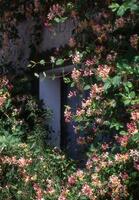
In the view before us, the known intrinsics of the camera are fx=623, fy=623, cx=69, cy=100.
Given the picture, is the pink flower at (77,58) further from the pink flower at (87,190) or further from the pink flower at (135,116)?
the pink flower at (87,190)

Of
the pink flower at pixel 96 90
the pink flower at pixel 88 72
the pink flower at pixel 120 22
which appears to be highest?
the pink flower at pixel 120 22

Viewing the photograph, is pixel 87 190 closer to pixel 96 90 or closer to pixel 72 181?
pixel 72 181

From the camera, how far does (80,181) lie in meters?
4.77

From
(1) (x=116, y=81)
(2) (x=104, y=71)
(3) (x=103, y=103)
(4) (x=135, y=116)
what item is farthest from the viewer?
(3) (x=103, y=103)

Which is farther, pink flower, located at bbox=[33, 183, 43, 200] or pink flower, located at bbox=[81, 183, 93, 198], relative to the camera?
pink flower, located at bbox=[33, 183, 43, 200]

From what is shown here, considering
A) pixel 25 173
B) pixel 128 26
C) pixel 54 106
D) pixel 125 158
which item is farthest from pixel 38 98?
pixel 125 158

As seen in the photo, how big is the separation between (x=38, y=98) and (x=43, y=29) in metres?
0.81

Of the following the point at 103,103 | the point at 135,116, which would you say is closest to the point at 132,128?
the point at 135,116

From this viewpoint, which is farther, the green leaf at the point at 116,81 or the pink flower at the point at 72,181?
the pink flower at the point at 72,181

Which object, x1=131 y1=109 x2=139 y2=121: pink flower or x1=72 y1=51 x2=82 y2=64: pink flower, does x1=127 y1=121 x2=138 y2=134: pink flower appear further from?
x1=72 y1=51 x2=82 y2=64: pink flower

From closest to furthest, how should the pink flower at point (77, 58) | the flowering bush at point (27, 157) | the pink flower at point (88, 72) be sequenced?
the pink flower at point (88, 72), the pink flower at point (77, 58), the flowering bush at point (27, 157)

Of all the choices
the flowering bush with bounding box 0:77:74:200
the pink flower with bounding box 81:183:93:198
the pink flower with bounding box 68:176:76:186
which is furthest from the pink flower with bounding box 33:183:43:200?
the pink flower with bounding box 81:183:93:198

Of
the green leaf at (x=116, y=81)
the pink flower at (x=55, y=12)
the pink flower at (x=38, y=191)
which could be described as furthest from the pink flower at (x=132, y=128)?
the pink flower at (x=55, y=12)

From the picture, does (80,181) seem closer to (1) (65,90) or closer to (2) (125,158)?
(2) (125,158)
